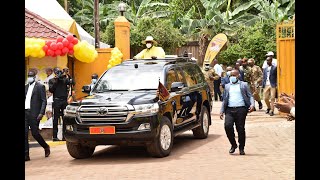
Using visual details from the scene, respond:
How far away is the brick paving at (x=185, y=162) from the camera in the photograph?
917 centimetres

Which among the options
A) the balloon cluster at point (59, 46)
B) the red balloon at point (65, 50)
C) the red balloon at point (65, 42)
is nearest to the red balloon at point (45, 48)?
the balloon cluster at point (59, 46)

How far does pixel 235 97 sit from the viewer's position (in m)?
11.0

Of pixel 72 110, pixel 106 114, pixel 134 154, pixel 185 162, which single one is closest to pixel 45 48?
pixel 72 110

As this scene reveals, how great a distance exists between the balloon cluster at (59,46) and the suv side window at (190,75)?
4.43m

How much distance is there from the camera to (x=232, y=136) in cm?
1115

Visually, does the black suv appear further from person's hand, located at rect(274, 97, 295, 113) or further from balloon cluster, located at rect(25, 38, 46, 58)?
person's hand, located at rect(274, 97, 295, 113)

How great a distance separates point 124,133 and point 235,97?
229cm

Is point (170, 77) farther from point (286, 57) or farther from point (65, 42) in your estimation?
point (286, 57)

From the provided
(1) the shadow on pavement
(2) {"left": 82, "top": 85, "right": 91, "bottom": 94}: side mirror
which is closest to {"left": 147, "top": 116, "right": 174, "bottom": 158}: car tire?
(1) the shadow on pavement

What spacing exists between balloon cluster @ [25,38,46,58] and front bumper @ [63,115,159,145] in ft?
18.7

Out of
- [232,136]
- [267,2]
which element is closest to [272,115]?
[232,136]

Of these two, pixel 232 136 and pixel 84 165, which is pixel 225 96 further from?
pixel 84 165
